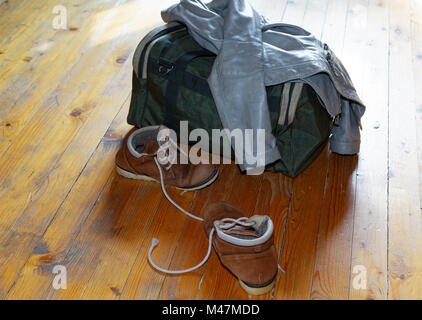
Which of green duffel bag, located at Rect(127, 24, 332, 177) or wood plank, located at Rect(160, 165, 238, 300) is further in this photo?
green duffel bag, located at Rect(127, 24, 332, 177)

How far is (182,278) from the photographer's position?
4.30 ft

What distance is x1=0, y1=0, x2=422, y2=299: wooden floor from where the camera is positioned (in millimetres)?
1307

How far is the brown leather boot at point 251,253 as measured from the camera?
124 centimetres

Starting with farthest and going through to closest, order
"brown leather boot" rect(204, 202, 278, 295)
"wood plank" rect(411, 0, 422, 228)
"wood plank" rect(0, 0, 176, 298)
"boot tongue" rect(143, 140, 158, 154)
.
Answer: "wood plank" rect(411, 0, 422, 228), "boot tongue" rect(143, 140, 158, 154), "wood plank" rect(0, 0, 176, 298), "brown leather boot" rect(204, 202, 278, 295)

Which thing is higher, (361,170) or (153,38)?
(153,38)

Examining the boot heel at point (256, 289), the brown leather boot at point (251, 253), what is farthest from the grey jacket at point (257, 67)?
the boot heel at point (256, 289)

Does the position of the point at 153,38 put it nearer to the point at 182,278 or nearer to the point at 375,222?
the point at 182,278

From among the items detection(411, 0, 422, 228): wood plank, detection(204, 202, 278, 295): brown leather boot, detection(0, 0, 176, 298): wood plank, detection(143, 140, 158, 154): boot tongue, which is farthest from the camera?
detection(411, 0, 422, 228): wood plank

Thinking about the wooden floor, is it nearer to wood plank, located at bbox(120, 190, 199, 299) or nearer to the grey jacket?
wood plank, located at bbox(120, 190, 199, 299)

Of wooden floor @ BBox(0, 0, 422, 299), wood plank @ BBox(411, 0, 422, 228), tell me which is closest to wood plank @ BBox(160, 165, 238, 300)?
wooden floor @ BBox(0, 0, 422, 299)

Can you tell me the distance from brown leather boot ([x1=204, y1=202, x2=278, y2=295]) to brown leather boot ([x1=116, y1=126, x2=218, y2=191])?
23 centimetres
